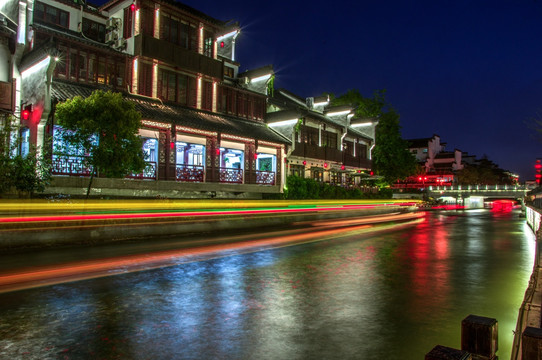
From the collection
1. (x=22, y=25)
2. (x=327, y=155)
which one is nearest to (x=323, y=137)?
(x=327, y=155)

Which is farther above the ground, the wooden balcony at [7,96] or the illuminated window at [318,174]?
the wooden balcony at [7,96]

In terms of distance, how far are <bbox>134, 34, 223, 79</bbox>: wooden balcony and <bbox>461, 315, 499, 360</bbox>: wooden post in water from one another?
80.5 ft

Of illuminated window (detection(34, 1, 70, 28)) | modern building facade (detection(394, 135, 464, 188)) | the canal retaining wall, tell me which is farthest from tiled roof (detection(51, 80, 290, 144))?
modern building facade (detection(394, 135, 464, 188))

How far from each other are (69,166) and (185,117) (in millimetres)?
7830

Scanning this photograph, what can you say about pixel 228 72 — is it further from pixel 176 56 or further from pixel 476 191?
pixel 476 191

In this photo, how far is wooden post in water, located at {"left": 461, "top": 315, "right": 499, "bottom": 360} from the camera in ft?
11.1

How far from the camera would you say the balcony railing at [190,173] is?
24.4 meters

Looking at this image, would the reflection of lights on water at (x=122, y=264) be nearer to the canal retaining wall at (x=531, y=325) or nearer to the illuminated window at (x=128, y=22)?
the canal retaining wall at (x=531, y=325)

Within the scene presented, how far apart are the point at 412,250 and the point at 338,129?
3100 centimetres

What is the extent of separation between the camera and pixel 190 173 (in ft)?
81.8

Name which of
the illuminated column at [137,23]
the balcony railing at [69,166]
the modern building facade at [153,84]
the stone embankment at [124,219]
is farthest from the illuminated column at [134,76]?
the stone embankment at [124,219]

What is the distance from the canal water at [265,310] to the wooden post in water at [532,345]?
1455 millimetres

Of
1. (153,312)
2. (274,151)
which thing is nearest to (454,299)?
(153,312)

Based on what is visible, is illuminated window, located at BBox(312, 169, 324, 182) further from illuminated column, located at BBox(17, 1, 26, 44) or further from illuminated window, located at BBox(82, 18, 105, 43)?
illuminated column, located at BBox(17, 1, 26, 44)
